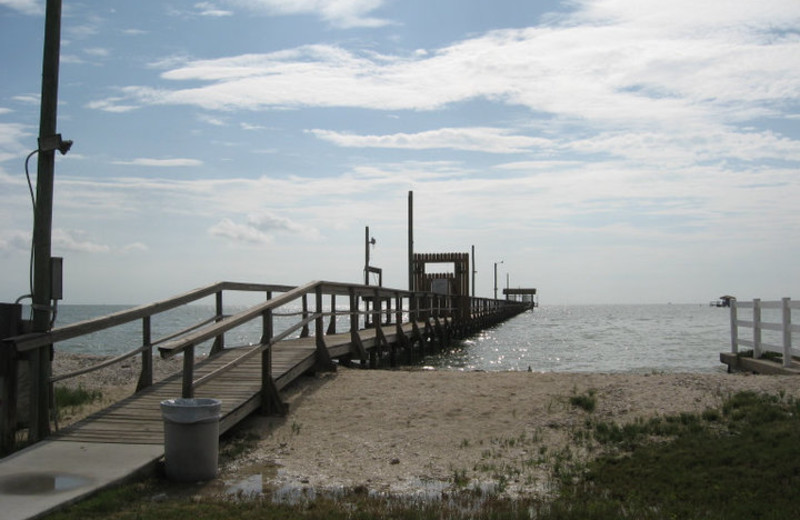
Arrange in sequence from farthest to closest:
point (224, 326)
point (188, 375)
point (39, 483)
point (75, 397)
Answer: point (75, 397), point (224, 326), point (188, 375), point (39, 483)

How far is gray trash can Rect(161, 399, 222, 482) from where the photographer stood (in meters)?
6.09

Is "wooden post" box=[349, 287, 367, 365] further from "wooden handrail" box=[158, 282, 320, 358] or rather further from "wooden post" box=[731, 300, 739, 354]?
"wooden post" box=[731, 300, 739, 354]

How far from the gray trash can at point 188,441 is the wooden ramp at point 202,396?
0.75m

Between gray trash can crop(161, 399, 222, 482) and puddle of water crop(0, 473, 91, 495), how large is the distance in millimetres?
698

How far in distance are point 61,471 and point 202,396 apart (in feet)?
8.26

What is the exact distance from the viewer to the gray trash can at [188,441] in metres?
6.09

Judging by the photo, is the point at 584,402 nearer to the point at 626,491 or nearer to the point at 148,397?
the point at 626,491

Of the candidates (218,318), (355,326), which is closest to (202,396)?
(218,318)

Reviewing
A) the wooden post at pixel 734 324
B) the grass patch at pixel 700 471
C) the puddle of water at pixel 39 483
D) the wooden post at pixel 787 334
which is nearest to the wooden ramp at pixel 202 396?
the puddle of water at pixel 39 483

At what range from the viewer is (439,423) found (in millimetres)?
8211

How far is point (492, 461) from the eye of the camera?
22.5 feet

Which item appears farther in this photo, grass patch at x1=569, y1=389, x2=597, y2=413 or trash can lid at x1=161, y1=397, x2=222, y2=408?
grass patch at x1=569, y1=389, x2=597, y2=413

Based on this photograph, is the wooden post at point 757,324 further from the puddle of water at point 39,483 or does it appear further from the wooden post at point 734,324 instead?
the puddle of water at point 39,483

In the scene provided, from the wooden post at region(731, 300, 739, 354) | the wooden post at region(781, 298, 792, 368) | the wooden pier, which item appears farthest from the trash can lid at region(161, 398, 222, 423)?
the wooden post at region(731, 300, 739, 354)
